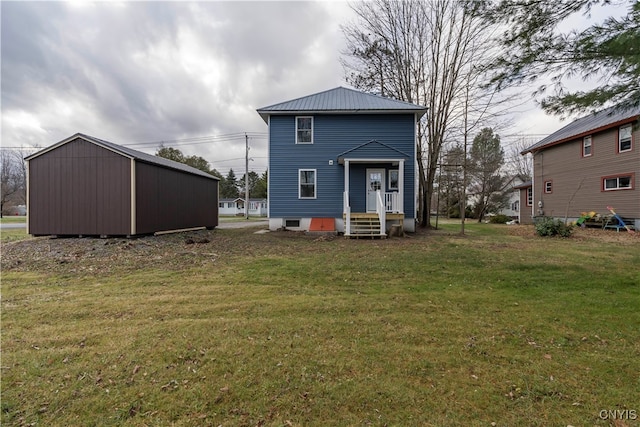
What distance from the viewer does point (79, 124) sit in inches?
1009

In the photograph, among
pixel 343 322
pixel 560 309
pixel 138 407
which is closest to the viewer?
pixel 138 407

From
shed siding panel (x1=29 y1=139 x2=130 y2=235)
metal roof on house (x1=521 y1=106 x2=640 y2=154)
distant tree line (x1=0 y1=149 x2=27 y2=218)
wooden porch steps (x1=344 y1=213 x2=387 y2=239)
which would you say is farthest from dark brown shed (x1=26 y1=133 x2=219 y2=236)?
distant tree line (x1=0 y1=149 x2=27 y2=218)

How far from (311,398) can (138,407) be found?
1183mm

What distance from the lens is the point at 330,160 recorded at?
43.3ft

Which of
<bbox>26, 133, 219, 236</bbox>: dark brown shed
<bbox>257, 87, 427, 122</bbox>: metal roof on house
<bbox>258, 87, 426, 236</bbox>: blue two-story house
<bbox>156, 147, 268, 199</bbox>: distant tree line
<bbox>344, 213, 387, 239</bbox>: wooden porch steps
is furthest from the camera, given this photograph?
<bbox>156, 147, 268, 199</bbox>: distant tree line

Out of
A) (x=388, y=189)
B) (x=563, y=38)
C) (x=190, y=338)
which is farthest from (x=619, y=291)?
(x=388, y=189)

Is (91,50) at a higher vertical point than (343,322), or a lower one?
higher

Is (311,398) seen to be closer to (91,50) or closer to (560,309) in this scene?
(560,309)

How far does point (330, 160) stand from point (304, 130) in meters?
1.85

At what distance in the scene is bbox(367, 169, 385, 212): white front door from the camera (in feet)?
43.0

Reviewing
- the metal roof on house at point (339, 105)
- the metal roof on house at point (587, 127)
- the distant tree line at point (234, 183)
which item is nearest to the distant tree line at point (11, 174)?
the distant tree line at point (234, 183)

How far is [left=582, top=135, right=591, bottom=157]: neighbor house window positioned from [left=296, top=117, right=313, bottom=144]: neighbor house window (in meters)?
15.7

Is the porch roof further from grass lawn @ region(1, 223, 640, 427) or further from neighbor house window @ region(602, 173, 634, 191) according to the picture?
neighbor house window @ region(602, 173, 634, 191)

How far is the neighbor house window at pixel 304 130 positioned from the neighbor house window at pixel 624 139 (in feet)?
49.8
